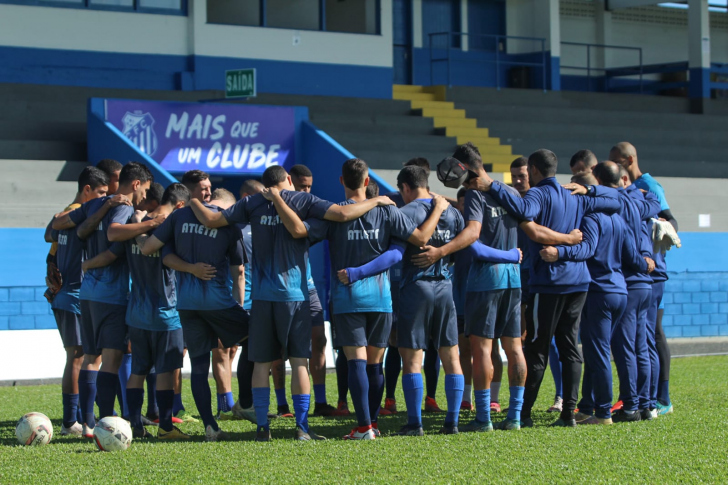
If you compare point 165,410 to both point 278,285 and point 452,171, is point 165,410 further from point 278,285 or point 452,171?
point 452,171

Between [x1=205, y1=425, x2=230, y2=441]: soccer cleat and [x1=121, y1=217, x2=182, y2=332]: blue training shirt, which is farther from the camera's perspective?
[x1=121, y1=217, x2=182, y2=332]: blue training shirt

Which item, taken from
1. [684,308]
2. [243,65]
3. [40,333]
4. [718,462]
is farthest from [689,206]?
[718,462]

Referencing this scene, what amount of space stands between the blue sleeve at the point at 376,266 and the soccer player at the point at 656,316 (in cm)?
248

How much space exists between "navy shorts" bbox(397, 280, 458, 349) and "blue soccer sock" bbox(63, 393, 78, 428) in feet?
8.80

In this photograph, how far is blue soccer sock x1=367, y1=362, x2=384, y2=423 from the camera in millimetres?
7328

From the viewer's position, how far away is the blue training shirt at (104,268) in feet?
24.5

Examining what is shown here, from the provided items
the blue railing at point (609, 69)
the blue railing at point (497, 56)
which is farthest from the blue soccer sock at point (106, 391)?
the blue railing at point (609, 69)

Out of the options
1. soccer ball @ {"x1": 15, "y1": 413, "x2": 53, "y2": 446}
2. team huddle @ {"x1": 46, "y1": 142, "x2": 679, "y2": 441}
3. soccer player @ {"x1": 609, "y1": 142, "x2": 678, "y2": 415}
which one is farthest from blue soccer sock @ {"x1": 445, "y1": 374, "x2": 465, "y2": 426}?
soccer ball @ {"x1": 15, "y1": 413, "x2": 53, "y2": 446}

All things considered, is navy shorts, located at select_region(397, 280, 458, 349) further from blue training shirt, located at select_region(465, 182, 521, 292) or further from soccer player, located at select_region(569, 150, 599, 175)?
soccer player, located at select_region(569, 150, 599, 175)

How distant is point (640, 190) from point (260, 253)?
3372mm

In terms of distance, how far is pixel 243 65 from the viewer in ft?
64.3

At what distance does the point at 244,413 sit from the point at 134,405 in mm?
1045

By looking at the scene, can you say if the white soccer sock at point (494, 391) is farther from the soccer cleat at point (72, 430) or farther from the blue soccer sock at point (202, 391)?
the soccer cleat at point (72, 430)

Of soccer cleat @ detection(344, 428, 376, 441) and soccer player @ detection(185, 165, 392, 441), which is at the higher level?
soccer player @ detection(185, 165, 392, 441)
